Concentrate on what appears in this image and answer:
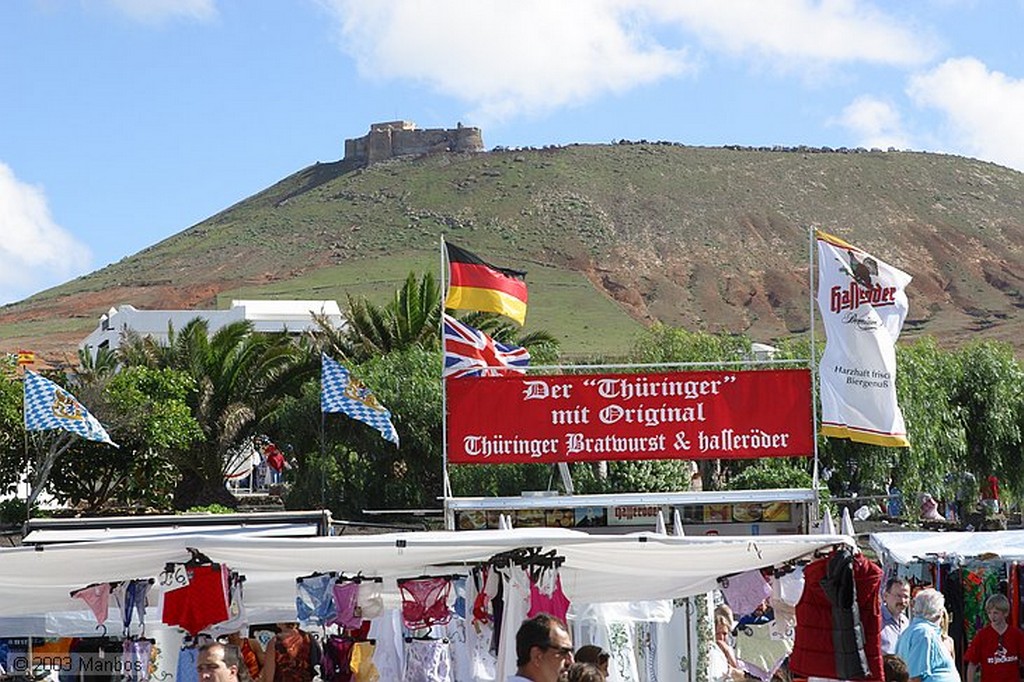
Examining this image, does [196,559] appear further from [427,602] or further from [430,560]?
[427,602]

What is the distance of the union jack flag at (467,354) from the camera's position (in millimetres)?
19484

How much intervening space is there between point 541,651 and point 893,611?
6.51 m

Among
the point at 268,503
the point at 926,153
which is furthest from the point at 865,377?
the point at 926,153

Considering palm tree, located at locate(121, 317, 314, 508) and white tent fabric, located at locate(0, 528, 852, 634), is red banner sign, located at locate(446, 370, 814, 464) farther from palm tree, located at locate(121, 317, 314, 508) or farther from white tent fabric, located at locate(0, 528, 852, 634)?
palm tree, located at locate(121, 317, 314, 508)

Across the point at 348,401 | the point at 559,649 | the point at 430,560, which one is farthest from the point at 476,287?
the point at 559,649

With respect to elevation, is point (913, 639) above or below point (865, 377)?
below

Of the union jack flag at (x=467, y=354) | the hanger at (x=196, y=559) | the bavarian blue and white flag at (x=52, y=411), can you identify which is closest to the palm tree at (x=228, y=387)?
the bavarian blue and white flag at (x=52, y=411)

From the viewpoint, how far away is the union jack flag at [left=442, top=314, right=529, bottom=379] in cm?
1948

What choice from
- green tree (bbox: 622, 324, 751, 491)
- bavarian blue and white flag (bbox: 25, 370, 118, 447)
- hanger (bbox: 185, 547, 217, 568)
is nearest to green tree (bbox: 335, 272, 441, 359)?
green tree (bbox: 622, 324, 751, 491)

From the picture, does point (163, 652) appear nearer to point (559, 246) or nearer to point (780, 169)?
point (559, 246)

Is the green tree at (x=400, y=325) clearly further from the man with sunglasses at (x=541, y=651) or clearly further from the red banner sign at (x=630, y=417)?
the man with sunglasses at (x=541, y=651)

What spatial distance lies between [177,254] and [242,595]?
158102 mm

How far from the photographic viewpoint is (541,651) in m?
7.10

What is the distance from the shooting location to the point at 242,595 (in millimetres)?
12125
